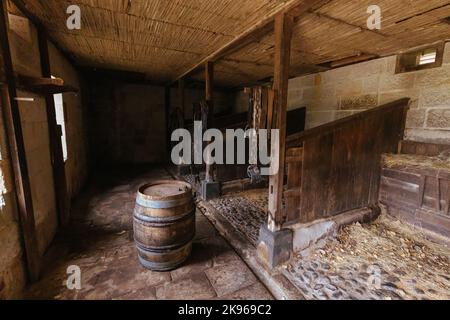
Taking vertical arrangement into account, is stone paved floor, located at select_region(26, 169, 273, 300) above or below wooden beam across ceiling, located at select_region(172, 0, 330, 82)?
below

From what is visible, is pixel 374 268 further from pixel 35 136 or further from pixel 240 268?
pixel 35 136

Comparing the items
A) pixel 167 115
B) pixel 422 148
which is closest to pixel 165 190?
pixel 422 148

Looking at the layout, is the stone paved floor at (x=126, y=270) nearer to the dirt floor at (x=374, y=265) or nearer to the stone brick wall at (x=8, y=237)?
the stone brick wall at (x=8, y=237)

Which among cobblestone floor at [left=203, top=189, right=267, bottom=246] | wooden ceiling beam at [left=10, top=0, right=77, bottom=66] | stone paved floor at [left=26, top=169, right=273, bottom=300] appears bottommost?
stone paved floor at [left=26, top=169, right=273, bottom=300]

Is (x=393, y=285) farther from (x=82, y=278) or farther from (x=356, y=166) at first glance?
(x=82, y=278)

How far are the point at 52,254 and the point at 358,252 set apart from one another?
3238 mm

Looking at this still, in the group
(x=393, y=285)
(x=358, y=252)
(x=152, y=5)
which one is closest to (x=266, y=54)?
(x=152, y=5)

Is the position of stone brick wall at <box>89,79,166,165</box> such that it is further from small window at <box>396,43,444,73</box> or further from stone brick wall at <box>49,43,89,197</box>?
small window at <box>396,43,444,73</box>

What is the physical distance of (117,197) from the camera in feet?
13.1

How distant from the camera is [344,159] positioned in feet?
8.41

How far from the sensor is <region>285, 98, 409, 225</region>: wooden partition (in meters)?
2.31

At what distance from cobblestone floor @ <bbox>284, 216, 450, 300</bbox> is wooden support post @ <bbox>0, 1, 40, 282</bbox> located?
2.29m

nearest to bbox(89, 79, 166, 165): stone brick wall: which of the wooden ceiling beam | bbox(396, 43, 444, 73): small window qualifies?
the wooden ceiling beam

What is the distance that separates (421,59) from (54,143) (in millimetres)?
4653
